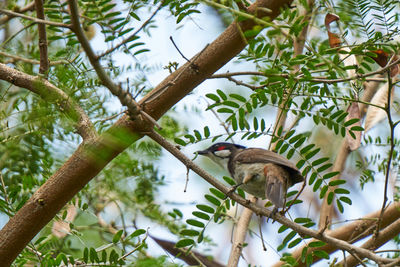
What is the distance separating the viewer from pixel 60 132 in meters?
2.95

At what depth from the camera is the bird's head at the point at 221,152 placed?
4203 millimetres

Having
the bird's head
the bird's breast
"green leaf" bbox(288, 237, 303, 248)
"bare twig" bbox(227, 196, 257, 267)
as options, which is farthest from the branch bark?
the bird's head

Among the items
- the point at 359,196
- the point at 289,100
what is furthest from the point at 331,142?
the point at 289,100

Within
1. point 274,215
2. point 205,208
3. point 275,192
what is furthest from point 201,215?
point 275,192

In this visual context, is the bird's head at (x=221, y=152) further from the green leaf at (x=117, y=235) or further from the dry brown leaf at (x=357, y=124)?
the green leaf at (x=117, y=235)

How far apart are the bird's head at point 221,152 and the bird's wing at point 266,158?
0.47 feet

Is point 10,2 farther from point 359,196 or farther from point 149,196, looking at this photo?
point 359,196

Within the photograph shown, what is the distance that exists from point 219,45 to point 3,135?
1.23 meters

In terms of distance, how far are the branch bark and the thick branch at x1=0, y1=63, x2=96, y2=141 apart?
9cm

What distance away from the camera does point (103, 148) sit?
2326 mm

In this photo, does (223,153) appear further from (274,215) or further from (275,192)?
(274,215)

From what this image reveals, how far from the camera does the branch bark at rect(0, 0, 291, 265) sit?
231 cm

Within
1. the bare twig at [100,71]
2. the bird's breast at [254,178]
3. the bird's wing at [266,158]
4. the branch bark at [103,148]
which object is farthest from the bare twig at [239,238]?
the bare twig at [100,71]

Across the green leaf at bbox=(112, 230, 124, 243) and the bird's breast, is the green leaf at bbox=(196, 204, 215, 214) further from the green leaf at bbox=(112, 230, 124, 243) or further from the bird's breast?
the bird's breast
